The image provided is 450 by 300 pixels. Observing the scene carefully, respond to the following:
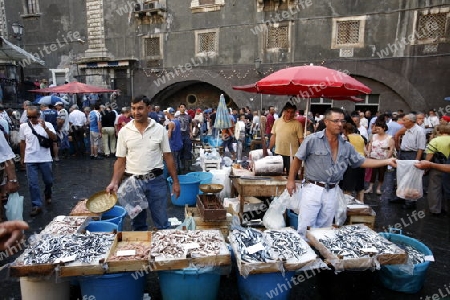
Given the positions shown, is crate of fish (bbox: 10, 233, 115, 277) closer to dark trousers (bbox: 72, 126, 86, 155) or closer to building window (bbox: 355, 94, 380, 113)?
dark trousers (bbox: 72, 126, 86, 155)

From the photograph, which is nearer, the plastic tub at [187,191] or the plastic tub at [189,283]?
the plastic tub at [189,283]

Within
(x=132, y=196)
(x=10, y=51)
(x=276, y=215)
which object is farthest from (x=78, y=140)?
(x=276, y=215)

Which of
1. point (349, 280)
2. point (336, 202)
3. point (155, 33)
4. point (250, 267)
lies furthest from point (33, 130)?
point (155, 33)

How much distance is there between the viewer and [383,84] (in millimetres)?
16359

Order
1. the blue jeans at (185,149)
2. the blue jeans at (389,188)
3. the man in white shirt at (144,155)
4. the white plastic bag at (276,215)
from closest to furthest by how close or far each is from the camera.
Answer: the man in white shirt at (144,155)
the white plastic bag at (276,215)
the blue jeans at (389,188)
the blue jeans at (185,149)

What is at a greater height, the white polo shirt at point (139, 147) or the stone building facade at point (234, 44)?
the stone building facade at point (234, 44)

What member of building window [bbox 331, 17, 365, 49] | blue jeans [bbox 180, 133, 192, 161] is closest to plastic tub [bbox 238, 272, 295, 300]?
blue jeans [bbox 180, 133, 192, 161]

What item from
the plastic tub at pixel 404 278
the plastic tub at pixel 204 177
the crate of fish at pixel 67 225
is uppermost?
the crate of fish at pixel 67 225

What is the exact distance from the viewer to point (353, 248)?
133 inches

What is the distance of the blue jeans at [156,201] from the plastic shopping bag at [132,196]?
83 mm

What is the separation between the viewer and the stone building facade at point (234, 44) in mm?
15531

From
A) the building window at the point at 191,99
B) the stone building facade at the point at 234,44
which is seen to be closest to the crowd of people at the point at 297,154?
the stone building facade at the point at 234,44

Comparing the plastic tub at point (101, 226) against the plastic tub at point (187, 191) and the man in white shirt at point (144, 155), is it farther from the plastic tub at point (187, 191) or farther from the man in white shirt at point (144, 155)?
the plastic tub at point (187, 191)

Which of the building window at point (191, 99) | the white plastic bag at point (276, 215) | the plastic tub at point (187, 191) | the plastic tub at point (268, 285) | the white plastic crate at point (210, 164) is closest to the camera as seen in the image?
the plastic tub at point (268, 285)
